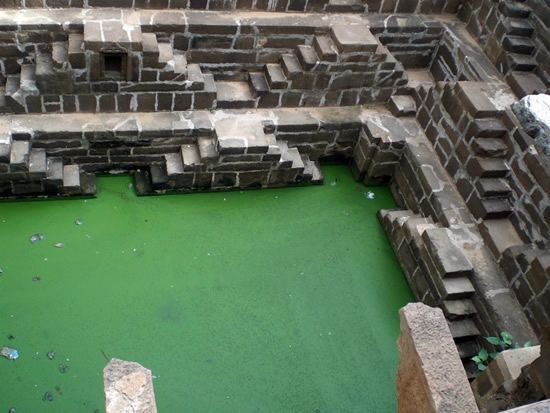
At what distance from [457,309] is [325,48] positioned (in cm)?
265

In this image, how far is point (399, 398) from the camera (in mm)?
2963

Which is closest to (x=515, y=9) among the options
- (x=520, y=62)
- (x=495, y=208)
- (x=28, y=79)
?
(x=520, y=62)

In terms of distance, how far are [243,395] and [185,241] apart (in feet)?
4.77

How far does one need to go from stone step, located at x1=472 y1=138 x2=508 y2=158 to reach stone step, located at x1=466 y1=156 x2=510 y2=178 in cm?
5

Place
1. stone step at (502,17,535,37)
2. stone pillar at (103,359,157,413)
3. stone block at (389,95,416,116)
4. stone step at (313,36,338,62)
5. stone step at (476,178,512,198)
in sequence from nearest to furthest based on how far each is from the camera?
stone pillar at (103,359,157,413) → stone step at (476,178,512,198) → stone step at (313,36,338,62) → stone step at (502,17,535,37) → stone block at (389,95,416,116)

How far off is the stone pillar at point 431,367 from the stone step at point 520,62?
3965mm

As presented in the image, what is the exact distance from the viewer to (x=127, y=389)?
7.82 feet

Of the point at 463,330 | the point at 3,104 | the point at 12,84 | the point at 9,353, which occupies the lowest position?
the point at 9,353

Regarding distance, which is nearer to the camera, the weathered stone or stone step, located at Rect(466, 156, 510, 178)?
the weathered stone

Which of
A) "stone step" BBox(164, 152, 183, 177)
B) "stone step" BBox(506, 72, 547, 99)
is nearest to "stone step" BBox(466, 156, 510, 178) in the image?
"stone step" BBox(506, 72, 547, 99)

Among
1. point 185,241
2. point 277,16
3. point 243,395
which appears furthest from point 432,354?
point 277,16

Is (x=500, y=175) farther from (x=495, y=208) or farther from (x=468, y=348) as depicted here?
(x=468, y=348)

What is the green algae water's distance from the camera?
4.32 meters

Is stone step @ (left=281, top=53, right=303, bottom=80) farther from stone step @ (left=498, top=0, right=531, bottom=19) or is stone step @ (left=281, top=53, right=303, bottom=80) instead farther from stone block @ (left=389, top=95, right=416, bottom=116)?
stone step @ (left=498, top=0, right=531, bottom=19)
